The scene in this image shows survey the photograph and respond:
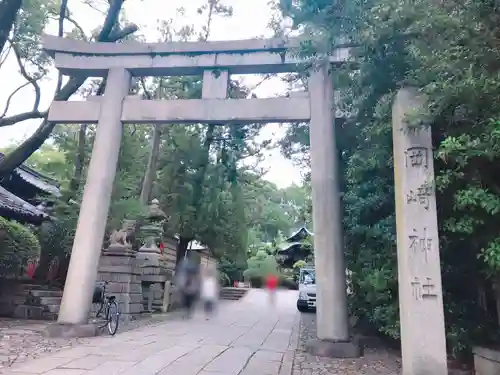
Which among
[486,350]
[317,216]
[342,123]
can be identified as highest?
[342,123]

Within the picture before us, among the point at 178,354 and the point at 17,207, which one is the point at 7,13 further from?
the point at 178,354

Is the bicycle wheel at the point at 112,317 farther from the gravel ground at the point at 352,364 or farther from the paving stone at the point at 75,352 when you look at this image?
the gravel ground at the point at 352,364

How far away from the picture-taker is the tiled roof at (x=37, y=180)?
14.9 metres

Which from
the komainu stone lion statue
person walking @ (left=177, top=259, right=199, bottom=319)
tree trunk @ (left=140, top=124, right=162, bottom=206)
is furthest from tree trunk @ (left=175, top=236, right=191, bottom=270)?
person walking @ (left=177, top=259, right=199, bottom=319)

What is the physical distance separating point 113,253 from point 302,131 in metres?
6.19

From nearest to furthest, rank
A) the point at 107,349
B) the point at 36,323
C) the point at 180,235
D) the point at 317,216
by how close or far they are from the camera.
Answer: the point at 107,349, the point at 317,216, the point at 36,323, the point at 180,235

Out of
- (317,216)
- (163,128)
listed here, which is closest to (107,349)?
(317,216)

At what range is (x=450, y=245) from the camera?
5.45 m

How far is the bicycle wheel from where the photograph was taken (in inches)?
334

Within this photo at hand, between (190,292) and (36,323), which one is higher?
(190,292)

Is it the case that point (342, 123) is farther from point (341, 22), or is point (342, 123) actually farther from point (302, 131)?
point (302, 131)

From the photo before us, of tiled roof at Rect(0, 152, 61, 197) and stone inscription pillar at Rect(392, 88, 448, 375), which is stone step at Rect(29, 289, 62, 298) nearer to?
tiled roof at Rect(0, 152, 61, 197)

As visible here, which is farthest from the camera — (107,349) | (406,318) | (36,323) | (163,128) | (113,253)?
(163,128)

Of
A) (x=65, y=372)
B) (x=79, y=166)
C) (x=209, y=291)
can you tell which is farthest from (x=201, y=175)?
(x=65, y=372)
